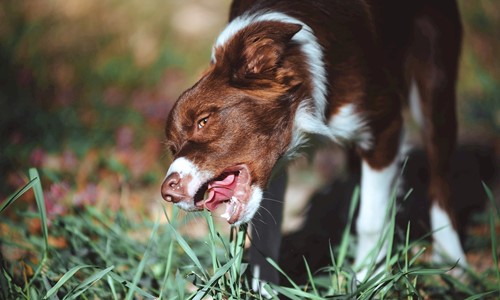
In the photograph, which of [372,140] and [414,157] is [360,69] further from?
[414,157]

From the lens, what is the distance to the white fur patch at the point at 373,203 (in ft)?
10.1

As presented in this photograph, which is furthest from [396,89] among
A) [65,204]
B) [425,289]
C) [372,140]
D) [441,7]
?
[65,204]

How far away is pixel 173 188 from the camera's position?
7.48 feet

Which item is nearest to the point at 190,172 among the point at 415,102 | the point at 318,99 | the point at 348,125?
the point at 318,99

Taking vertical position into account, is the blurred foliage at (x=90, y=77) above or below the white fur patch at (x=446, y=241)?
above

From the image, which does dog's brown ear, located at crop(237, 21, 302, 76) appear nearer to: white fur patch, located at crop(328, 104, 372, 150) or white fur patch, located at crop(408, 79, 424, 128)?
white fur patch, located at crop(328, 104, 372, 150)

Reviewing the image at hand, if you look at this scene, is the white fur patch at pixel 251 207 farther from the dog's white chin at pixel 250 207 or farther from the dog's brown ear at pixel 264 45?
the dog's brown ear at pixel 264 45

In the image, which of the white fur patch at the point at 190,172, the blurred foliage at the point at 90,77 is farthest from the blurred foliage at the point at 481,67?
the white fur patch at the point at 190,172

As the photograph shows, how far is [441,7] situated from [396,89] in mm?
651

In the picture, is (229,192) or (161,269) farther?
(161,269)

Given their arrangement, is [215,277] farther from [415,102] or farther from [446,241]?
[415,102]

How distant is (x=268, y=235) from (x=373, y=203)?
53cm

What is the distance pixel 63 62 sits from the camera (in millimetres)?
5527

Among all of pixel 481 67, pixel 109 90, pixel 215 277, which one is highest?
pixel 215 277
